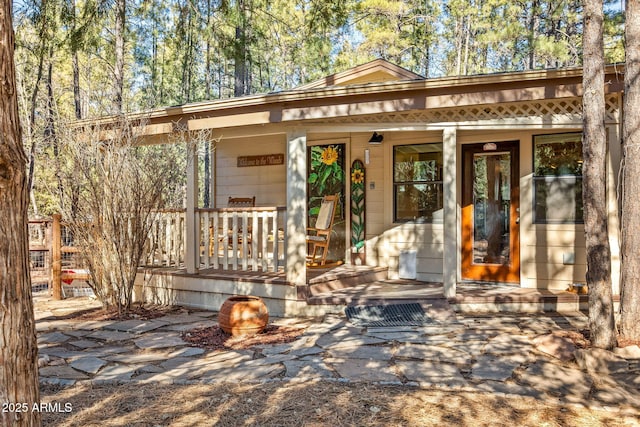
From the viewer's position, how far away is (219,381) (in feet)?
11.6

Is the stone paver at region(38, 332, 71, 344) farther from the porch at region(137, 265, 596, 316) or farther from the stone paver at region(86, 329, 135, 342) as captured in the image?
the porch at region(137, 265, 596, 316)

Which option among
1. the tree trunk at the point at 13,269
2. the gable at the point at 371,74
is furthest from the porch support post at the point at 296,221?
the tree trunk at the point at 13,269

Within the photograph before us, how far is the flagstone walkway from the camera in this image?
11.3 feet

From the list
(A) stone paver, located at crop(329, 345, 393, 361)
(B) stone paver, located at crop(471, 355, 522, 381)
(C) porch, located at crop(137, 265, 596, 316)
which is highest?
(C) porch, located at crop(137, 265, 596, 316)

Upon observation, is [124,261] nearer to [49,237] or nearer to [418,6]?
[49,237]

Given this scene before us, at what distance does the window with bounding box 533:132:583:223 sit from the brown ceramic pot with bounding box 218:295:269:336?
3.78 metres

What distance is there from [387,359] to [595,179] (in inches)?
88.6

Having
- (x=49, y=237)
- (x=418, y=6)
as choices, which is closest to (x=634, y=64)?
(x=49, y=237)

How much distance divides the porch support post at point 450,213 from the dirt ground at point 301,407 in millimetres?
2595

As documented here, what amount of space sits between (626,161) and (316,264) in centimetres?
419

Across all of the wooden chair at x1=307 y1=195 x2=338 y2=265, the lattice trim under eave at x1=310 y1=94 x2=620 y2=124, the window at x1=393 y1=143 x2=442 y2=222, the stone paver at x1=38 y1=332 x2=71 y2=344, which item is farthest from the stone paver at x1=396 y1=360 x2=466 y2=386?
the window at x1=393 y1=143 x2=442 y2=222

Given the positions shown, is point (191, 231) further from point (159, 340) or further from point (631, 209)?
point (631, 209)

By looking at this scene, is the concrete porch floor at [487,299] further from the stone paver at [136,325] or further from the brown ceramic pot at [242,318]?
the stone paver at [136,325]

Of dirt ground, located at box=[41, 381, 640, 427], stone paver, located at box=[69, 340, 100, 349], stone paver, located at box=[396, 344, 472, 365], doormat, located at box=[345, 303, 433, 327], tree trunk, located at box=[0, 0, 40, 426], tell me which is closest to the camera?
tree trunk, located at box=[0, 0, 40, 426]
